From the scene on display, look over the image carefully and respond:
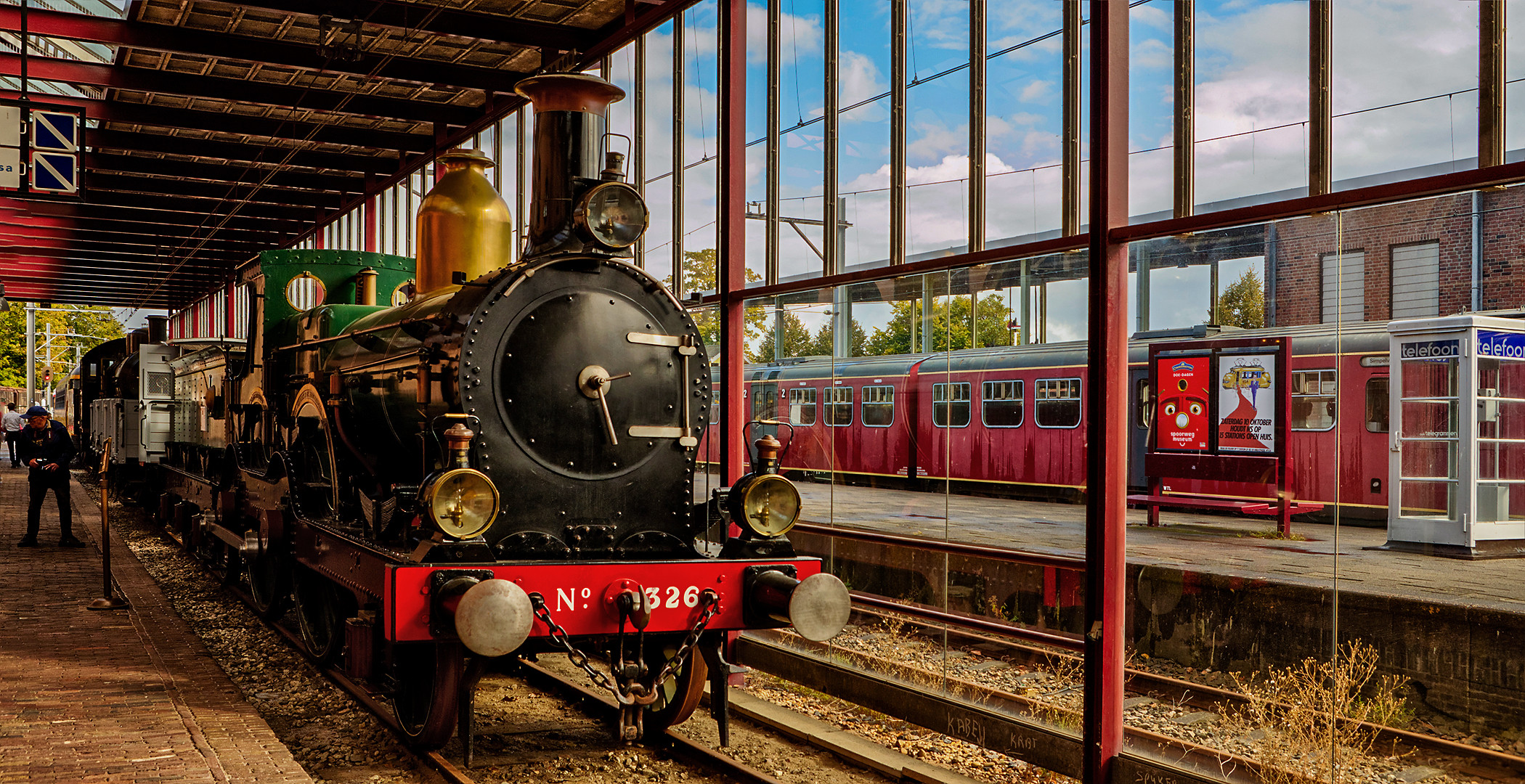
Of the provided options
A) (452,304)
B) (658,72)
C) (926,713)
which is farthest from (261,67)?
(926,713)

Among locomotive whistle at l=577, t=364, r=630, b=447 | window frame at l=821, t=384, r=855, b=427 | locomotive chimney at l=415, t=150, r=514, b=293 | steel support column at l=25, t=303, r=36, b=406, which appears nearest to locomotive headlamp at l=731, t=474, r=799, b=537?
locomotive whistle at l=577, t=364, r=630, b=447

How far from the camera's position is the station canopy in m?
10.2

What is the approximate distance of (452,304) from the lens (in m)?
5.28

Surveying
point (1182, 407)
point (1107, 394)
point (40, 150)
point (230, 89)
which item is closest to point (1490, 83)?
point (1107, 394)

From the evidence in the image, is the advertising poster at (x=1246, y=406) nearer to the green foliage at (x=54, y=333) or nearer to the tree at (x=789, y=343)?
the tree at (x=789, y=343)

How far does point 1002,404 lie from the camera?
12.1 metres

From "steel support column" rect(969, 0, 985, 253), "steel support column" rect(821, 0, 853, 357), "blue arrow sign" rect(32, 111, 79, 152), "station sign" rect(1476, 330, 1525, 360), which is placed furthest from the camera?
"blue arrow sign" rect(32, 111, 79, 152)

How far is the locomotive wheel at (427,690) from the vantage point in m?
5.05

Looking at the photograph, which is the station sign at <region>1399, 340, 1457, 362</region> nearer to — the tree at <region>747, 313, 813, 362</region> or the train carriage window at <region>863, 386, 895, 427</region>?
the tree at <region>747, 313, 813, 362</region>

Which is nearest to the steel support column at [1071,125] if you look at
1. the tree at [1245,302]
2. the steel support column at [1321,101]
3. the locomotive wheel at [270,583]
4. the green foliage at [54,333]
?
the tree at [1245,302]

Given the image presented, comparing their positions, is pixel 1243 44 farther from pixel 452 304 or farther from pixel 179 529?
pixel 179 529

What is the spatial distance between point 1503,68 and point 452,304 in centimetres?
470

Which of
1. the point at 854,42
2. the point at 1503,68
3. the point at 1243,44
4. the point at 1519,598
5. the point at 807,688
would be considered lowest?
the point at 807,688

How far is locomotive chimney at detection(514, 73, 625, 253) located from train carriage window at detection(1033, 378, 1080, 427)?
4.59 meters
